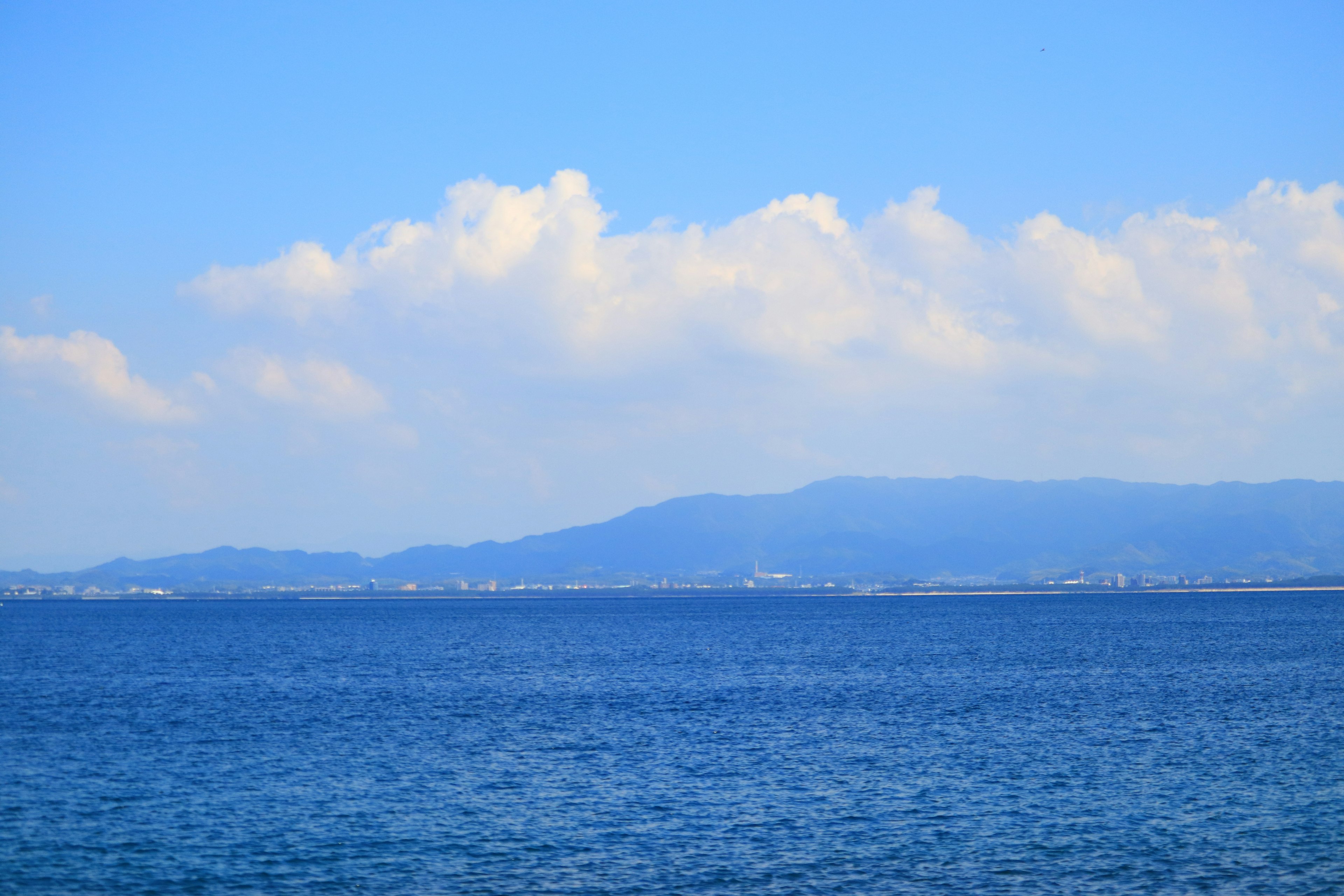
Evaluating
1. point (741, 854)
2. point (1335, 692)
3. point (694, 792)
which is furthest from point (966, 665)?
point (741, 854)

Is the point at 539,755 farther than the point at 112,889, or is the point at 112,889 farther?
the point at 539,755

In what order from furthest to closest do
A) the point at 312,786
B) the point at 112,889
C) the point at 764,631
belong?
the point at 764,631 < the point at 312,786 < the point at 112,889

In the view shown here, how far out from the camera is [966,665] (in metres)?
107

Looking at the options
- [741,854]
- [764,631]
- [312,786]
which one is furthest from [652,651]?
[741,854]

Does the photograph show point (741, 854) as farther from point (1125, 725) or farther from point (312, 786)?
point (1125, 725)

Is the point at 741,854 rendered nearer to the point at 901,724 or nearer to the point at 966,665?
the point at 901,724

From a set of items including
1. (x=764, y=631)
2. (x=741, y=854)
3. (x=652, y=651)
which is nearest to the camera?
(x=741, y=854)

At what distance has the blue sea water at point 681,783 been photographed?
34.7 metres

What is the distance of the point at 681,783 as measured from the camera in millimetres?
47969

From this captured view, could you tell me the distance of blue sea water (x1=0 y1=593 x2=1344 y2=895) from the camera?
114ft

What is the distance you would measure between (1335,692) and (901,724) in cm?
3481

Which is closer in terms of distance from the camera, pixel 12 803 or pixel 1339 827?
pixel 1339 827

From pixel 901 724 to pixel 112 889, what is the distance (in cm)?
4289

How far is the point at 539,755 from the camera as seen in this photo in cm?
5528
